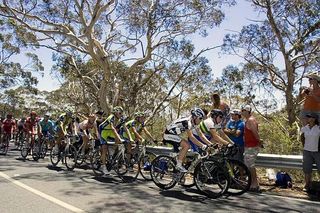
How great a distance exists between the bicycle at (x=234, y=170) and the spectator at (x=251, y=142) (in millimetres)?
530

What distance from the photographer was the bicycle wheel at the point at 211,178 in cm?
771

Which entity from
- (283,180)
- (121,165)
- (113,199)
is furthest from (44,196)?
(283,180)

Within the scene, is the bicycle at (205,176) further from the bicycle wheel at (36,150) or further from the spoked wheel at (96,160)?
the bicycle wheel at (36,150)

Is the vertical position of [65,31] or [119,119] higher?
[65,31]

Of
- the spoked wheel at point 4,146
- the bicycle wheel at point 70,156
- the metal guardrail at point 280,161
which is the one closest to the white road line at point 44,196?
the bicycle wheel at point 70,156

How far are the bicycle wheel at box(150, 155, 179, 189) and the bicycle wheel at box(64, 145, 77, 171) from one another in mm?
4282

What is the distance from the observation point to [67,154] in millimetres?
12688

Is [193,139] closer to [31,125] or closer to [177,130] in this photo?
[177,130]

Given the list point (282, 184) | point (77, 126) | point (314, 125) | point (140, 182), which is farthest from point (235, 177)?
point (77, 126)

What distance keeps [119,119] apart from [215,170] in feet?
12.5

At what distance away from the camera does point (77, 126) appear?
14.2m

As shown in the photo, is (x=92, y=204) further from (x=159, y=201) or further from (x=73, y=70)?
(x=73, y=70)

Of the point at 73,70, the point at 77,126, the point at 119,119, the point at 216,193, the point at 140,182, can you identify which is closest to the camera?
the point at 216,193

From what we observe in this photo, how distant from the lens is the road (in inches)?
263
